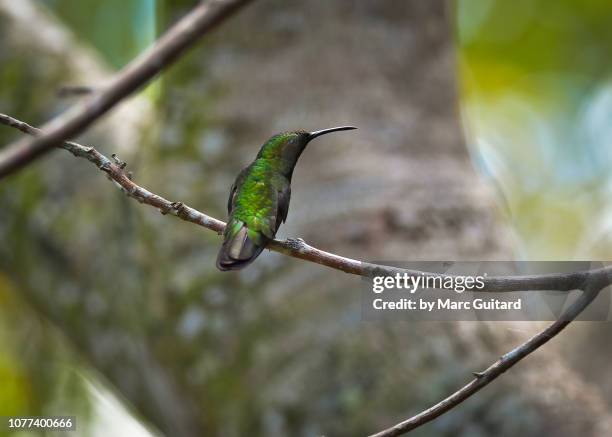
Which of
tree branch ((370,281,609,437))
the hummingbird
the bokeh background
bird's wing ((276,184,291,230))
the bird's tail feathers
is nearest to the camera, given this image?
the bird's tail feathers

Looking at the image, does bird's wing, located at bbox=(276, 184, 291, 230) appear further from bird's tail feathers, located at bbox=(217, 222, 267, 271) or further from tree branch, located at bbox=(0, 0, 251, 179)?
tree branch, located at bbox=(0, 0, 251, 179)

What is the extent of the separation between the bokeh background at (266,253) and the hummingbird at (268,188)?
6.84 ft

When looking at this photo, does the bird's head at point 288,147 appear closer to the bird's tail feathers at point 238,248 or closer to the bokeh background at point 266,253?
the bird's tail feathers at point 238,248

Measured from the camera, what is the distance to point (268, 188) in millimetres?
1593

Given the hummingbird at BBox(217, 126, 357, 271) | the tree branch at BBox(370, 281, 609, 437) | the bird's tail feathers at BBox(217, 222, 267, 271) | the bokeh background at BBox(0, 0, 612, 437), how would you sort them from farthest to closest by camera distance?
1. the bokeh background at BBox(0, 0, 612, 437)
2. the hummingbird at BBox(217, 126, 357, 271)
3. the tree branch at BBox(370, 281, 609, 437)
4. the bird's tail feathers at BBox(217, 222, 267, 271)

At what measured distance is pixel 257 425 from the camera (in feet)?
12.0

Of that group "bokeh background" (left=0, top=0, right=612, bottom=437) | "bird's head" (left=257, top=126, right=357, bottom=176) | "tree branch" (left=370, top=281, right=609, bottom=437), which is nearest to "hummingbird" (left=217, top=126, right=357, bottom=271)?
"bird's head" (left=257, top=126, right=357, bottom=176)

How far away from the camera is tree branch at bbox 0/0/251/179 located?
0.71m

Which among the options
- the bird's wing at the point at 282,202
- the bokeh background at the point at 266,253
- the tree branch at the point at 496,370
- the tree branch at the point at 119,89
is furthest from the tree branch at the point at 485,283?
the bokeh background at the point at 266,253

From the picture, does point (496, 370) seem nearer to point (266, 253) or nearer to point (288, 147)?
point (288, 147)

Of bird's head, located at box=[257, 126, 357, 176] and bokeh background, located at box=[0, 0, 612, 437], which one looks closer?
bird's head, located at box=[257, 126, 357, 176]

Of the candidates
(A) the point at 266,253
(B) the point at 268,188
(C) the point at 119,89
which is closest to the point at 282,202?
(B) the point at 268,188

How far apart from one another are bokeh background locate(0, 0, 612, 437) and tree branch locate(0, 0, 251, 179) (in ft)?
9.52

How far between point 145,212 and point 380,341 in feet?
4.61
